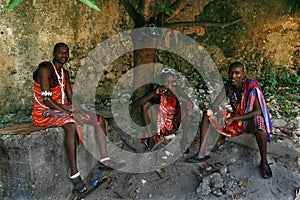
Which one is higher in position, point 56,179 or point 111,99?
point 111,99

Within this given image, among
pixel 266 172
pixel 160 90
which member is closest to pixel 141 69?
pixel 160 90

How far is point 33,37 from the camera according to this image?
4.44 m

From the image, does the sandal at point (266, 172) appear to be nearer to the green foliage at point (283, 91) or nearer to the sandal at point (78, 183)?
the green foliage at point (283, 91)

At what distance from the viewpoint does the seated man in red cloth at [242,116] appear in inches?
115

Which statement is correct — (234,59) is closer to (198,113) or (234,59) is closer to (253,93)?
(198,113)

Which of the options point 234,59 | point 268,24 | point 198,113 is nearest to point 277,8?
point 268,24

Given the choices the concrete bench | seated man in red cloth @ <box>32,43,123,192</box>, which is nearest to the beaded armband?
seated man in red cloth @ <box>32,43,123,192</box>

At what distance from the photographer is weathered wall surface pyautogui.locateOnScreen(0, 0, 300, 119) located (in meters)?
4.38

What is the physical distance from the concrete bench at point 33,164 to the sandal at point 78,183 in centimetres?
8

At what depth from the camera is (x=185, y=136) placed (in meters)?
3.47

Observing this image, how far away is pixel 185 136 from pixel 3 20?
2823 millimetres

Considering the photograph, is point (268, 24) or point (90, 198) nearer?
point (90, 198)

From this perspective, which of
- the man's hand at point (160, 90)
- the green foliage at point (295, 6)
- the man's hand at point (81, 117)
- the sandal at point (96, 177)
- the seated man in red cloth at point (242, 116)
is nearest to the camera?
the seated man in red cloth at point (242, 116)

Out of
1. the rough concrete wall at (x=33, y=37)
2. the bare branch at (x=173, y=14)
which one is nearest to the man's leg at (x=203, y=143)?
the bare branch at (x=173, y=14)
